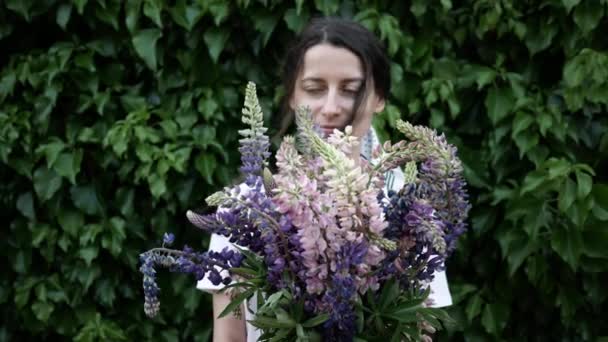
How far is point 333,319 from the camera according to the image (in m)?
1.09

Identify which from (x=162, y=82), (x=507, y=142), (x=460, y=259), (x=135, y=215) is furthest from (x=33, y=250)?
(x=507, y=142)

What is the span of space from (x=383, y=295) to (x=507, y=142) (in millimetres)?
1440

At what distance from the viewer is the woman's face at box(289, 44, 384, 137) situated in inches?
58.0

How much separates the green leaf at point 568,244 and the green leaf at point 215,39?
1.00 meters

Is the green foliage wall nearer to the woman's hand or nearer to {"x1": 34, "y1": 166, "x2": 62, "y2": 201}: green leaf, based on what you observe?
{"x1": 34, "y1": 166, "x2": 62, "y2": 201}: green leaf

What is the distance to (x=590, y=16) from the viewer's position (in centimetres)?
238

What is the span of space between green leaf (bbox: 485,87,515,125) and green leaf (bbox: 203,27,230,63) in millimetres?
726

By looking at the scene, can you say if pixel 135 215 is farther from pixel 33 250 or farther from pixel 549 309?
pixel 549 309

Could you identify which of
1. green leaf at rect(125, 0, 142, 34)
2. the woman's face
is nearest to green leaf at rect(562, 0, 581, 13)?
the woman's face

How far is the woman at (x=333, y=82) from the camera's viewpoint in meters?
1.48

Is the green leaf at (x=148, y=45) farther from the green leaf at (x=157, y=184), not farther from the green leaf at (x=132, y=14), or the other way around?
the green leaf at (x=157, y=184)

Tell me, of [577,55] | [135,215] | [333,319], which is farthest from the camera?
[135,215]

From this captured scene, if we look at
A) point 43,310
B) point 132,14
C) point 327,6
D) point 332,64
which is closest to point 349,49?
point 332,64

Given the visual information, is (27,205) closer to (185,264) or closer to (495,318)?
(495,318)
